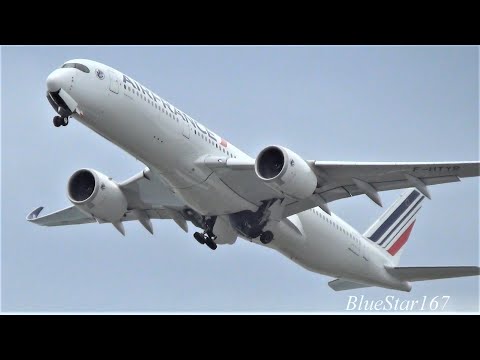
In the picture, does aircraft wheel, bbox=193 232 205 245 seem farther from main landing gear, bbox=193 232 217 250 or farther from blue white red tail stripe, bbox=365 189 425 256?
blue white red tail stripe, bbox=365 189 425 256

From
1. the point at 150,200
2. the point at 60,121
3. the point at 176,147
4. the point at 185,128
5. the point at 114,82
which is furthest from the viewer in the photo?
the point at 150,200

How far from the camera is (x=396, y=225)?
40156 millimetres

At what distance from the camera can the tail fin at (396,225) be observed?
38.8 meters

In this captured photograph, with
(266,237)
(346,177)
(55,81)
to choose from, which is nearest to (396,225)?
(266,237)

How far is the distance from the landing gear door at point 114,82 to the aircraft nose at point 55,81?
1.60 m

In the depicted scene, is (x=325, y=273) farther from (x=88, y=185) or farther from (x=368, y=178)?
(x=88, y=185)

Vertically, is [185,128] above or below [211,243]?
above

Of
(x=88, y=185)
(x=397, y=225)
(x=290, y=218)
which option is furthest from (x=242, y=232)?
(x=397, y=225)

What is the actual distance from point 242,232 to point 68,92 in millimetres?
8831

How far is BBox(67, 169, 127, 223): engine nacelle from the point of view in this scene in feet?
105

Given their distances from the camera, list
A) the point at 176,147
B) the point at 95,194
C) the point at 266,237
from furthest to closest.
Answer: the point at 95,194 < the point at 266,237 < the point at 176,147

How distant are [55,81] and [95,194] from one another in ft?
23.4

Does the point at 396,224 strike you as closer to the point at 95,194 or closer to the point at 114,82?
the point at 95,194

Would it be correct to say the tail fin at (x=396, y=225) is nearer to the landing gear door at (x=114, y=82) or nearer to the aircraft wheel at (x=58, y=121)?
the landing gear door at (x=114, y=82)
